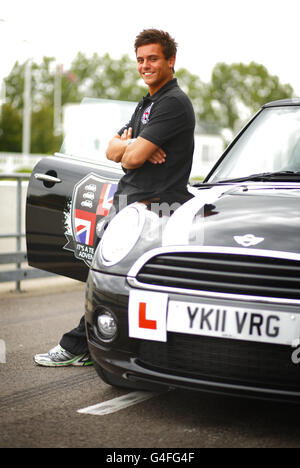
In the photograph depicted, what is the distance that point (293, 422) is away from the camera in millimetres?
3355

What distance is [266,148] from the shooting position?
173 inches

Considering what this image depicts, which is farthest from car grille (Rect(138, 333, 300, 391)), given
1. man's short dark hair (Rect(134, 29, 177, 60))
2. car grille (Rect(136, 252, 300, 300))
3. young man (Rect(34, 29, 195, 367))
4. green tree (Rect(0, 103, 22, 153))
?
green tree (Rect(0, 103, 22, 153))

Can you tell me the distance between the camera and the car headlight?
3395mm

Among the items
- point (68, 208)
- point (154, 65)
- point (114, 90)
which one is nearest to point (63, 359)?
point (68, 208)

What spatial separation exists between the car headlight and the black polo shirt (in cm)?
21

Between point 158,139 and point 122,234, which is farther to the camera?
point 158,139

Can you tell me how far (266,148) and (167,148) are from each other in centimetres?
83

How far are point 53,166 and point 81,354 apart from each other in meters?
1.27

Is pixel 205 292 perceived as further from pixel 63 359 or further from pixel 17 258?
pixel 17 258

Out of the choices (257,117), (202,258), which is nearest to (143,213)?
(202,258)

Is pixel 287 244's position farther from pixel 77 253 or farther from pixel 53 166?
pixel 53 166

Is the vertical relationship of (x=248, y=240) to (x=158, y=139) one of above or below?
below

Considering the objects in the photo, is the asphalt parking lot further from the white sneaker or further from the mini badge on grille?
the mini badge on grille

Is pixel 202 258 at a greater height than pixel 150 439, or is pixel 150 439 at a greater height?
pixel 202 258
